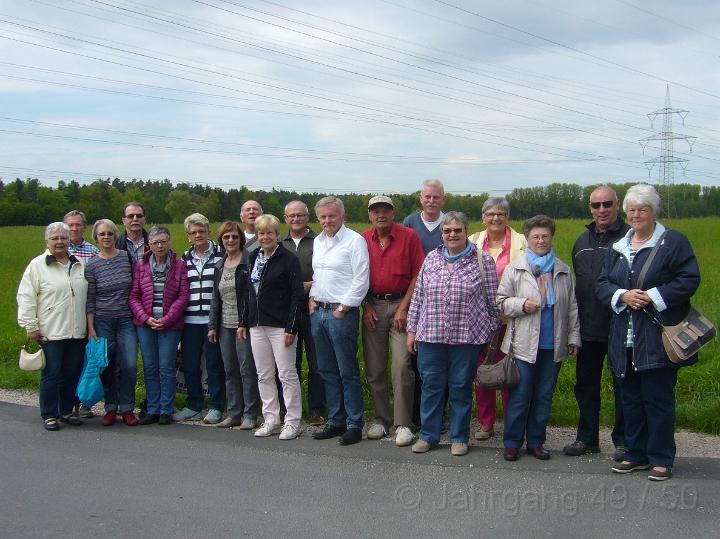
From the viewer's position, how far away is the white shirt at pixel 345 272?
6461mm

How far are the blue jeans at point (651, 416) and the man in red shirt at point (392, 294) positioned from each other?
1.83m

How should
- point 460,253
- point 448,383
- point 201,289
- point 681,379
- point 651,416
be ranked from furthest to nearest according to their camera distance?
point 681,379, point 201,289, point 448,383, point 460,253, point 651,416

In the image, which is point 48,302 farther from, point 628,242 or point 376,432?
point 628,242

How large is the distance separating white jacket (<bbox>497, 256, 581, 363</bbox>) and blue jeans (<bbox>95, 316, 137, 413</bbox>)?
3684mm

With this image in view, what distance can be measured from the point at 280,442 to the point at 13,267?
2515 cm

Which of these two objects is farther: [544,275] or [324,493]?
[544,275]

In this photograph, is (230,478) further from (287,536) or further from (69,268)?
(69,268)

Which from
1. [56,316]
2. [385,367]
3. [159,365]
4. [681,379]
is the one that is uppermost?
[56,316]

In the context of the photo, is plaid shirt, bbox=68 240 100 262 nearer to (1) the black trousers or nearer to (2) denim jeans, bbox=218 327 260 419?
(2) denim jeans, bbox=218 327 260 419

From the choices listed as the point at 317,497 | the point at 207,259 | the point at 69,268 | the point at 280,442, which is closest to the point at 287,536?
the point at 317,497

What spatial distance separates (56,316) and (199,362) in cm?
143

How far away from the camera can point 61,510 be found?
4.92m

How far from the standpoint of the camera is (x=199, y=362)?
754 cm

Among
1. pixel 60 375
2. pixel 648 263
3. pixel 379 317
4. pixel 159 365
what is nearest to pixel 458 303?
pixel 379 317
